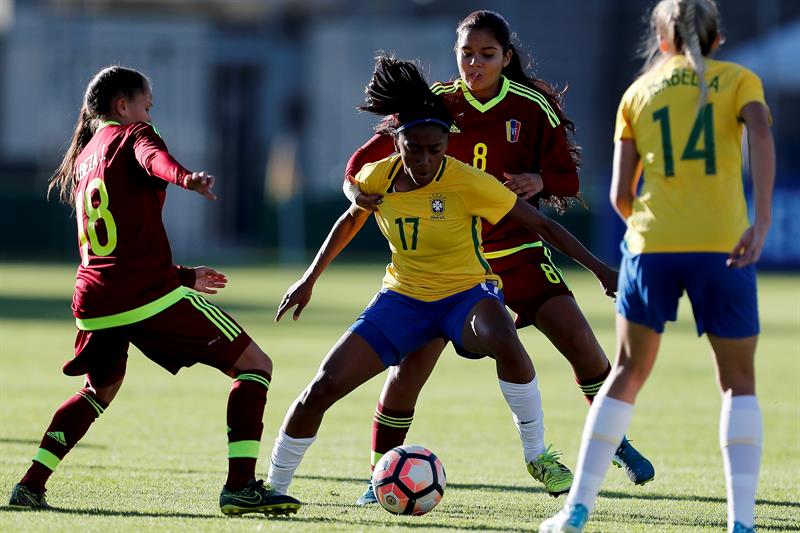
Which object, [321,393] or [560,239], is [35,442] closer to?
[321,393]

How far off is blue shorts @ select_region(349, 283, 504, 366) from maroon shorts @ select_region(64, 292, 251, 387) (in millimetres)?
565

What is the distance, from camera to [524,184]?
7.04 meters

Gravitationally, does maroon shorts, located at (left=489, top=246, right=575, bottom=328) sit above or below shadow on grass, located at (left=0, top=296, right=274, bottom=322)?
above

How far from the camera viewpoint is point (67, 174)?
675cm

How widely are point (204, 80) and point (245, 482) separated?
110 feet

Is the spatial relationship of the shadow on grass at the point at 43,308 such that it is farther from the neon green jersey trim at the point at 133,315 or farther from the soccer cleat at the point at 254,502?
the soccer cleat at the point at 254,502

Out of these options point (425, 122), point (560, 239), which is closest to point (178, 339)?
point (425, 122)

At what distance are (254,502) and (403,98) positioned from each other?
1886 millimetres

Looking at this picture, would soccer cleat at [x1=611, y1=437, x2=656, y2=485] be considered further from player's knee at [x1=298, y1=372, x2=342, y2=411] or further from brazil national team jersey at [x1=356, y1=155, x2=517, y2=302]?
player's knee at [x1=298, y1=372, x2=342, y2=411]

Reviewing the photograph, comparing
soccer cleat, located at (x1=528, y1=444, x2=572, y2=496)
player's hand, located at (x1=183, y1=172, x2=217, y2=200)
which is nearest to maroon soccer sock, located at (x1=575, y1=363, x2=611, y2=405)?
soccer cleat, located at (x1=528, y1=444, x2=572, y2=496)

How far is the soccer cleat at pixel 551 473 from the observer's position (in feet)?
22.7

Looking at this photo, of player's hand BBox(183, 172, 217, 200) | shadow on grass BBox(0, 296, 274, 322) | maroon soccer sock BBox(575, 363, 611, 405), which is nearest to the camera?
player's hand BBox(183, 172, 217, 200)

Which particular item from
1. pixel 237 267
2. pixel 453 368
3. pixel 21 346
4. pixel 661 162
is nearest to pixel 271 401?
pixel 453 368

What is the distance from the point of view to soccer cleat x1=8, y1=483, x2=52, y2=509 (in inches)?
253
